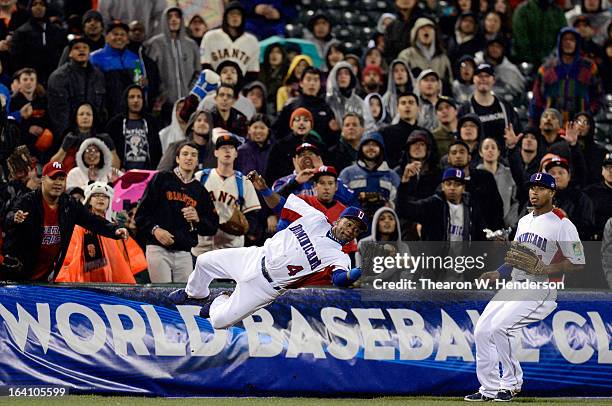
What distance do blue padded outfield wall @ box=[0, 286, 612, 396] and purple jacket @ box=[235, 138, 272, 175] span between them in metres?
3.77

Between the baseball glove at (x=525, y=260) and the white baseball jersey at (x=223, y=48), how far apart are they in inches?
274

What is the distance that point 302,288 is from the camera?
41.0ft

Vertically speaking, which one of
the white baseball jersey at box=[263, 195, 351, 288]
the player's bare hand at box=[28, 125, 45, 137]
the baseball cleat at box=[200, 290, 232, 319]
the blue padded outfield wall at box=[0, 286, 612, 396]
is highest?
the player's bare hand at box=[28, 125, 45, 137]

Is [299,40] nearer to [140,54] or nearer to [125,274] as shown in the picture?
[140,54]

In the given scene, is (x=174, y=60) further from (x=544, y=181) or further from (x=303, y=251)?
(x=544, y=181)

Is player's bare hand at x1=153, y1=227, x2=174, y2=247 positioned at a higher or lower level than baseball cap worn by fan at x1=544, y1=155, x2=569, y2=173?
lower

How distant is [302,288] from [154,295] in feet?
4.70

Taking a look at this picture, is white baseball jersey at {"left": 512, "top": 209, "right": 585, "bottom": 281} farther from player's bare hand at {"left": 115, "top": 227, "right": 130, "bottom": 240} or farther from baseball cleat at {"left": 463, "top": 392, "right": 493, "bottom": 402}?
player's bare hand at {"left": 115, "top": 227, "right": 130, "bottom": 240}

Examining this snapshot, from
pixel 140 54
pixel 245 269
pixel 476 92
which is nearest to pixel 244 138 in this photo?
pixel 140 54

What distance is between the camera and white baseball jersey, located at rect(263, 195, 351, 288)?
11836 mm

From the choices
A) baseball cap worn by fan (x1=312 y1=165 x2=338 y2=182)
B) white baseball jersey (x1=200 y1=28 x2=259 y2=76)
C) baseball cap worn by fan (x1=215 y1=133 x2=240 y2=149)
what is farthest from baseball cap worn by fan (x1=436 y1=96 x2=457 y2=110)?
baseball cap worn by fan (x1=312 y1=165 x2=338 y2=182)

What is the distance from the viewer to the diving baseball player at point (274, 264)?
463 inches

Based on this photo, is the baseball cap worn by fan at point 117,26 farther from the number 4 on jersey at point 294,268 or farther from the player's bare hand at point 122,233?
the number 4 on jersey at point 294,268

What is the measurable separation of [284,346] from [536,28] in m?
9.46
